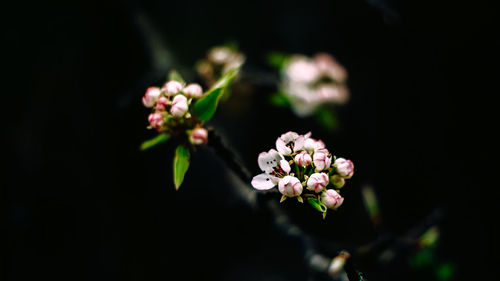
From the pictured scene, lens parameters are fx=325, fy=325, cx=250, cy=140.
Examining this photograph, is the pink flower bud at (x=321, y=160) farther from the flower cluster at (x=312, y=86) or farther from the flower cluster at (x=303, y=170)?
the flower cluster at (x=312, y=86)

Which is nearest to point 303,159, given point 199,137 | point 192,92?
point 199,137

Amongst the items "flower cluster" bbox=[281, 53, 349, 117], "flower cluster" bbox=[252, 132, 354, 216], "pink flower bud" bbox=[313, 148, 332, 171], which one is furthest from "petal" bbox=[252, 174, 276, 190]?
"flower cluster" bbox=[281, 53, 349, 117]

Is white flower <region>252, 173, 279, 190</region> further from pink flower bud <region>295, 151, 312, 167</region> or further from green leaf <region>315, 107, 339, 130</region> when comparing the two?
green leaf <region>315, 107, 339, 130</region>

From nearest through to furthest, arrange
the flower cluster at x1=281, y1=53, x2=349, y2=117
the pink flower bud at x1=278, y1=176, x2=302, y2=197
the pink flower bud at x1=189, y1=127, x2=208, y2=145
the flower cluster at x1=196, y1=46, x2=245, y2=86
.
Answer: the pink flower bud at x1=278, y1=176, x2=302, y2=197 → the pink flower bud at x1=189, y1=127, x2=208, y2=145 → the flower cluster at x1=196, y1=46, x2=245, y2=86 → the flower cluster at x1=281, y1=53, x2=349, y2=117

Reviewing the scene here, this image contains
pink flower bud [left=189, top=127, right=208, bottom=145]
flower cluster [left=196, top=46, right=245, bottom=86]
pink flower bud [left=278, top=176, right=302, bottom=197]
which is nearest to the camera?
pink flower bud [left=278, top=176, right=302, bottom=197]

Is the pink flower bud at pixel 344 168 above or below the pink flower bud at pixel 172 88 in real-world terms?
below

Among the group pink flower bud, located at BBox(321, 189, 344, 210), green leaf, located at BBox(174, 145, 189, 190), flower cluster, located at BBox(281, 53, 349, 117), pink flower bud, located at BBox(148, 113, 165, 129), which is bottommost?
pink flower bud, located at BBox(321, 189, 344, 210)

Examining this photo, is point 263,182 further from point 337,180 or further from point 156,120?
point 156,120

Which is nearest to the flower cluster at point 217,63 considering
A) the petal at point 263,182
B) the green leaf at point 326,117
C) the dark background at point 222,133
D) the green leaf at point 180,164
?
the dark background at point 222,133
